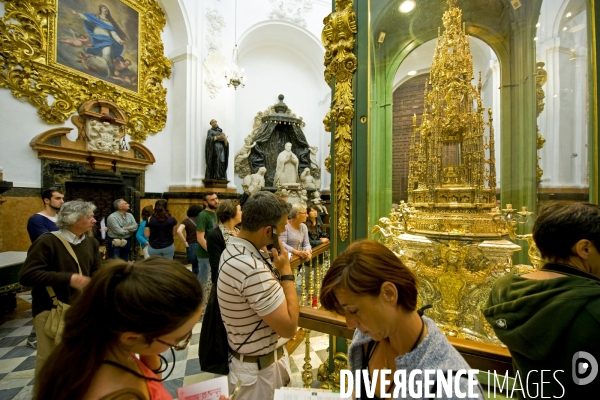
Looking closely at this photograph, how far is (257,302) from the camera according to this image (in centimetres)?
136

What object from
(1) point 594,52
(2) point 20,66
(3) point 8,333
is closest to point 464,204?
(1) point 594,52

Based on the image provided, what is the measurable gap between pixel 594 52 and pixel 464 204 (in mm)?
1242

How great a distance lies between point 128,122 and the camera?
25.7ft

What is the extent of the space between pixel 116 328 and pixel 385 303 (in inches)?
30.7

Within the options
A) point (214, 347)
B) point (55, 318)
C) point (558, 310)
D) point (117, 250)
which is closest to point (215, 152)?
point (117, 250)

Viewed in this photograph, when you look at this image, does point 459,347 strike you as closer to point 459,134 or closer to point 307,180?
Result: point 459,134

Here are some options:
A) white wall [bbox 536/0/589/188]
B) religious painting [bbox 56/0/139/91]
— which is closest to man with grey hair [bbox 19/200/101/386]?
white wall [bbox 536/0/589/188]

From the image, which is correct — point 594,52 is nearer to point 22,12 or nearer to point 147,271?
point 147,271

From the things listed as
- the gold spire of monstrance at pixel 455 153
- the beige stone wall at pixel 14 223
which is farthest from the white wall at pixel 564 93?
the beige stone wall at pixel 14 223

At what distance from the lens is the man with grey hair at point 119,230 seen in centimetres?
516

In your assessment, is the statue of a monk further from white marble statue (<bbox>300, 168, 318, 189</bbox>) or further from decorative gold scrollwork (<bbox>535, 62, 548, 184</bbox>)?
decorative gold scrollwork (<bbox>535, 62, 548, 184</bbox>)

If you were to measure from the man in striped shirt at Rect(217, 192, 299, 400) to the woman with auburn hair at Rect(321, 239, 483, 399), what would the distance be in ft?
1.52

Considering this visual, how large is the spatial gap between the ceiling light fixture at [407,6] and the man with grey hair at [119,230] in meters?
5.18

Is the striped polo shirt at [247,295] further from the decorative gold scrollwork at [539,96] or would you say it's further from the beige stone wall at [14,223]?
the beige stone wall at [14,223]
